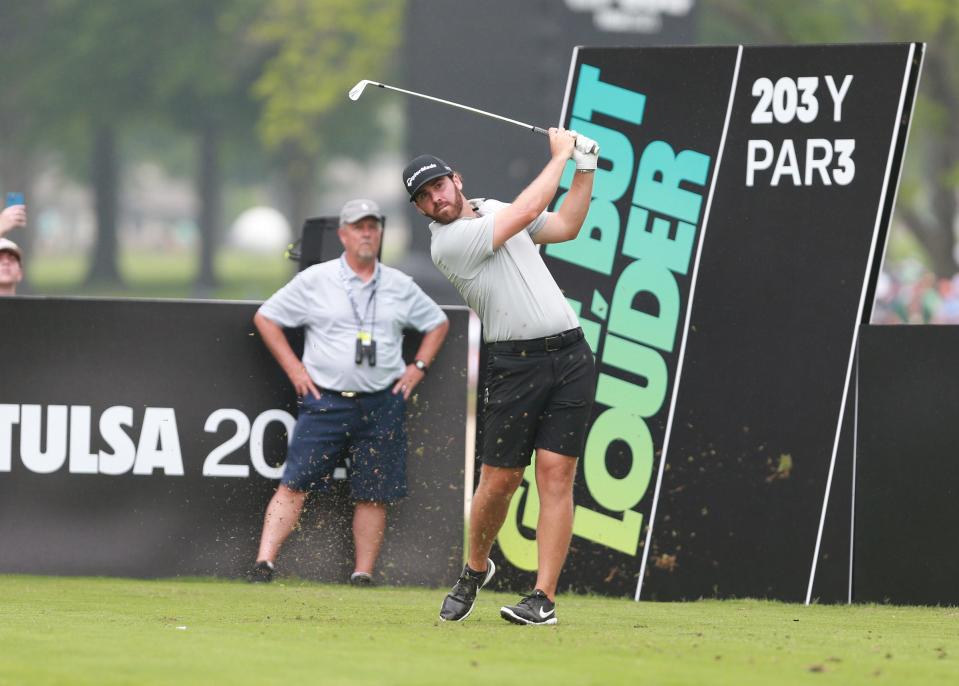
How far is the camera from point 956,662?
6.17 meters

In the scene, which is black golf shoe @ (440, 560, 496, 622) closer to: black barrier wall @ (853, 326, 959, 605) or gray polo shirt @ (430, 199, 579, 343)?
gray polo shirt @ (430, 199, 579, 343)

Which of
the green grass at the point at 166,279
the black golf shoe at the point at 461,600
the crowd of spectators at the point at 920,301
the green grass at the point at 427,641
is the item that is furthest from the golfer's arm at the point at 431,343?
the green grass at the point at 166,279

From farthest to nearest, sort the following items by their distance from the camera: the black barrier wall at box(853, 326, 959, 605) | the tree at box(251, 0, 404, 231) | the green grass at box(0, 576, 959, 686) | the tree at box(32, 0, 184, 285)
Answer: the tree at box(32, 0, 184, 285), the tree at box(251, 0, 404, 231), the black barrier wall at box(853, 326, 959, 605), the green grass at box(0, 576, 959, 686)

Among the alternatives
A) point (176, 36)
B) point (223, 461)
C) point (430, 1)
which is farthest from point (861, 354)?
point (176, 36)

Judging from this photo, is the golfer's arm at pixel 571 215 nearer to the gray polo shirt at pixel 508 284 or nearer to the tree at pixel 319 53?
the gray polo shirt at pixel 508 284

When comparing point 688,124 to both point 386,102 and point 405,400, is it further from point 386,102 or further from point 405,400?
point 386,102

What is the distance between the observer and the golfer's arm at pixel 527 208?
6918 mm

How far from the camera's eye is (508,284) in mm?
7176

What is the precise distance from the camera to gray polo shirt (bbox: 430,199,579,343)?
7133mm

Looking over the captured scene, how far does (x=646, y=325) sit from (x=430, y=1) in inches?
546

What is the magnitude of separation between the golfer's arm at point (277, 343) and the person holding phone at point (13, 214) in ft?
4.94

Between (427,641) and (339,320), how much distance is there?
2960mm

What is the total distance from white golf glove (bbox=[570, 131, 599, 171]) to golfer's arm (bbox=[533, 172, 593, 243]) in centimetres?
3

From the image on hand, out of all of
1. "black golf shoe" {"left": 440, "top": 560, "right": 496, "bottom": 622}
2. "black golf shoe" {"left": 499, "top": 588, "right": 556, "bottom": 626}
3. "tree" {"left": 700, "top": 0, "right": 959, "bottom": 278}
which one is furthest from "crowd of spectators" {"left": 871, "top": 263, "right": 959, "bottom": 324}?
"black golf shoe" {"left": 499, "top": 588, "right": 556, "bottom": 626}
